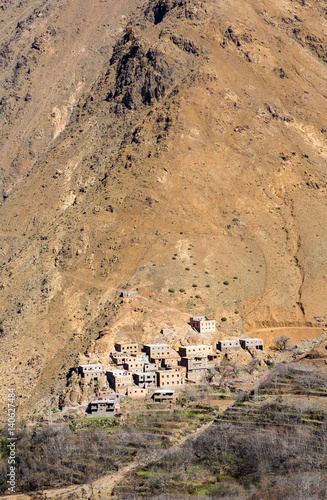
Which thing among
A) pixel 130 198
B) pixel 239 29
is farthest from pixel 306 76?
pixel 130 198

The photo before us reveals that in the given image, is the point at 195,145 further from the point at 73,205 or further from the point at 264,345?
the point at 264,345

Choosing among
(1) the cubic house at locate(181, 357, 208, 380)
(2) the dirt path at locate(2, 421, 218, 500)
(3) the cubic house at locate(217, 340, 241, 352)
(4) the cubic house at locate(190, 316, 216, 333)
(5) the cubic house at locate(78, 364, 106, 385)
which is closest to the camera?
(2) the dirt path at locate(2, 421, 218, 500)

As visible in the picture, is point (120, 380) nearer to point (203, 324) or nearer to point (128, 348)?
point (128, 348)

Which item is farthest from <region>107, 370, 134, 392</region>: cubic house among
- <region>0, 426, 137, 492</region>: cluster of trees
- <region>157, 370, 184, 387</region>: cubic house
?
<region>0, 426, 137, 492</region>: cluster of trees

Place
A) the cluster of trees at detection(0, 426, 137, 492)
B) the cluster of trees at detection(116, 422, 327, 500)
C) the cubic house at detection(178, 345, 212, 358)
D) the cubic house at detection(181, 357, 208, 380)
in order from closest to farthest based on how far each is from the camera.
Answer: the cluster of trees at detection(116, 422, 327, 500), the cluster of trees at detection(0, 426, 137, 492), the cubic house at detection(181, 357, 208, 380), the cubic house at detection(178, 345, 212, 358)

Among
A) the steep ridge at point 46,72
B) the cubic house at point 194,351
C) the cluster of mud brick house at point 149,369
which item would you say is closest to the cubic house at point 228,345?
the cluster of mud brick house at point 149,369

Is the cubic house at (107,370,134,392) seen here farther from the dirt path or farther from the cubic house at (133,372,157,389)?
the dirt path

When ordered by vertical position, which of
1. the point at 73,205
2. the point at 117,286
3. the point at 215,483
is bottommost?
the point at 215,483
